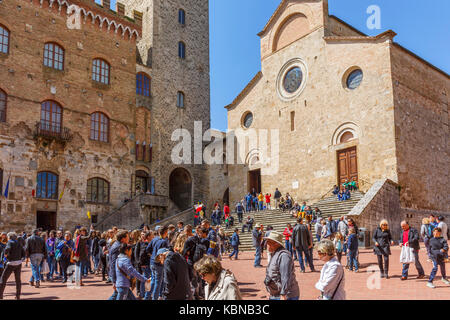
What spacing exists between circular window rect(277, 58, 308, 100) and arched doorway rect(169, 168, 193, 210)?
9.46 metres

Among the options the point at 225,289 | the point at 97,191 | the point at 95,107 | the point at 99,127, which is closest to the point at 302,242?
the point at 225,289

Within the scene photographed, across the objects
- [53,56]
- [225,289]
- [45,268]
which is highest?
[53,56]

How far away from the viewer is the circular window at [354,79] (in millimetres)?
23438

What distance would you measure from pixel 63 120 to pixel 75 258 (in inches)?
Result: 627

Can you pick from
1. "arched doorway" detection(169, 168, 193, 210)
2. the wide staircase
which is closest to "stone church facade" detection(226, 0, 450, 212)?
the wide staircase

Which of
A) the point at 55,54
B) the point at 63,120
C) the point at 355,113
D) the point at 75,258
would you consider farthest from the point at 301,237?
the point at 55,54

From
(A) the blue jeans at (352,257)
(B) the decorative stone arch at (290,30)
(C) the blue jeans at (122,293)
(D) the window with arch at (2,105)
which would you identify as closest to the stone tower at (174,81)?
(B) the decorative stone arch at (290,30)

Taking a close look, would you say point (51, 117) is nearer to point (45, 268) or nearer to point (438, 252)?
point (45, 268)

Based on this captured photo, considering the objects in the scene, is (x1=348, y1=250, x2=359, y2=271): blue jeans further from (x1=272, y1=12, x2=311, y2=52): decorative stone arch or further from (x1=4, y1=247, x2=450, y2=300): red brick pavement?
(x1=272, y1=12, x2=311, y2=52): decorative stone arch

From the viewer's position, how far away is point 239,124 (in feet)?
102

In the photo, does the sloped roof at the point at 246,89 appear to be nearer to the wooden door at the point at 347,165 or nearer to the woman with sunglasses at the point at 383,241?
the wooden door at the point at 347,165

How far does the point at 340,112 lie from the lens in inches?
945

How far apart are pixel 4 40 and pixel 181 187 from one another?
15.4m
